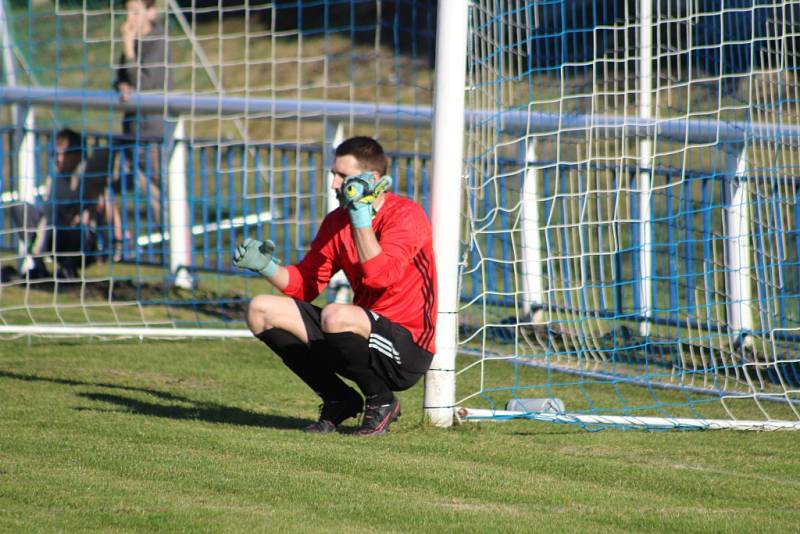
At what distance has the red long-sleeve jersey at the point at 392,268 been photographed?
540 cm

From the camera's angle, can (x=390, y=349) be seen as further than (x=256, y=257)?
Yes

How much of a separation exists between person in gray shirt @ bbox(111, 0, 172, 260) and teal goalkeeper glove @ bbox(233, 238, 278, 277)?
4721mm

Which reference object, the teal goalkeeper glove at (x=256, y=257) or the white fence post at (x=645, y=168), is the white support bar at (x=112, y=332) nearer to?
the teal goalkeeper glove at (x=256, y=257)

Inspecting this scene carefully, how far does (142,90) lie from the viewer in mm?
11062

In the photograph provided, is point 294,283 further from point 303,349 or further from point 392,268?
point 392,268

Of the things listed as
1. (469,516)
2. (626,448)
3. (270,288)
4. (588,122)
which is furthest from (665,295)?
(469,516)

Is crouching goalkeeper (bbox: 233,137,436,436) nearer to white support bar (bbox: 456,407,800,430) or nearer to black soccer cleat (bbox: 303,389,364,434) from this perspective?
black soccer cleat (bbox: 303,389,364,434)

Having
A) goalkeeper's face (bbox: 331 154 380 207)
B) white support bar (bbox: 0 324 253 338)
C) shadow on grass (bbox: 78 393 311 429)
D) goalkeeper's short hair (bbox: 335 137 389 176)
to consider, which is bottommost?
shadow on grass (bbox: 78 393 311 429)

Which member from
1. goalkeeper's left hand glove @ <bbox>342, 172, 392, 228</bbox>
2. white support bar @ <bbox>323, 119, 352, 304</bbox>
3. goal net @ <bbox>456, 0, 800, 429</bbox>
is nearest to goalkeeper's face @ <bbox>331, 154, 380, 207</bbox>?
goalkeeper's left hand glove @ <bbox>342, 172, 392, 228</bbox>

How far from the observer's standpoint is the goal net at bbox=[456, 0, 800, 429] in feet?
21.5

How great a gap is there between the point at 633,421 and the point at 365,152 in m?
1.97

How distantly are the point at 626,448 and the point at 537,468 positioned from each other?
73cm

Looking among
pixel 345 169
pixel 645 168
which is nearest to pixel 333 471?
pixel 345 169

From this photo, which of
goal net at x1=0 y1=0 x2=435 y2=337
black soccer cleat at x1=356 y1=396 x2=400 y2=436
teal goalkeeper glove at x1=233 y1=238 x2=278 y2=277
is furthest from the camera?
goal net at x1=0 y1=0 x2=435 y2=337
